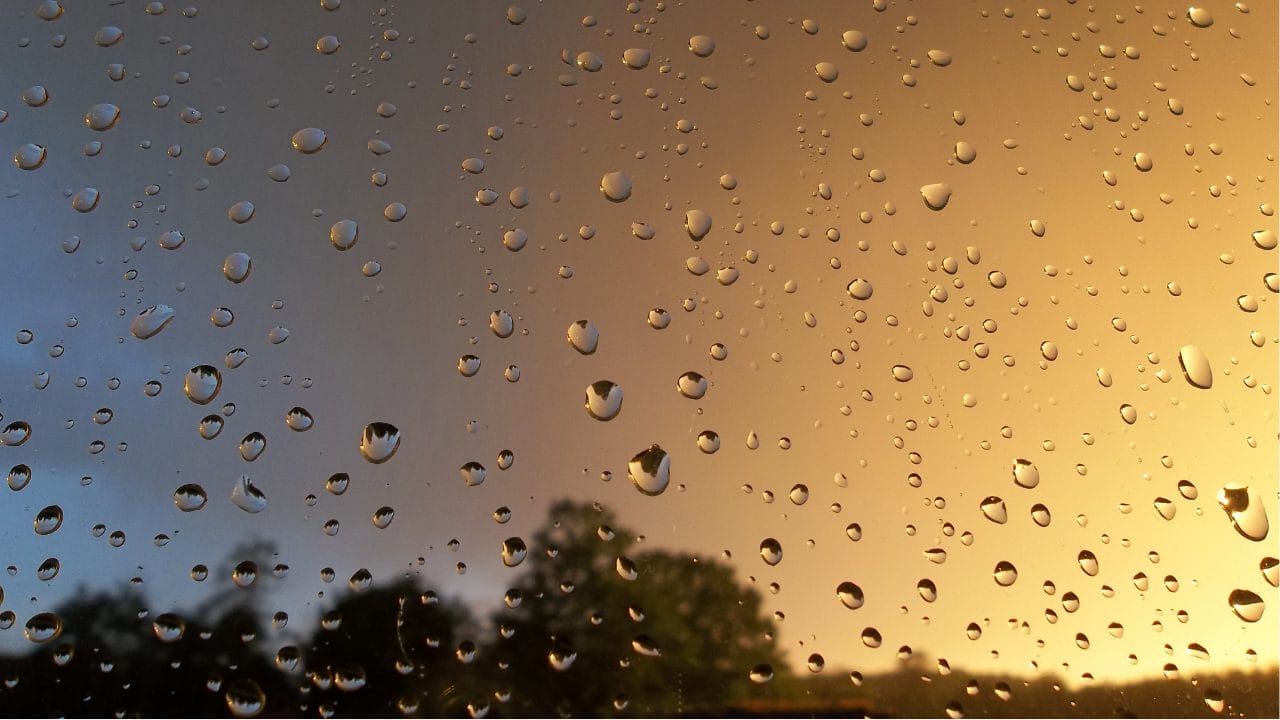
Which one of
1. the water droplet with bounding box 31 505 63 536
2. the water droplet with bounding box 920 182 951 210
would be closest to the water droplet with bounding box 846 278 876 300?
the water droplet with bounding box 920 182 951 210

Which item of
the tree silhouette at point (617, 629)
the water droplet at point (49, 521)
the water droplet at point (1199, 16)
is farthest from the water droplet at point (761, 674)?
the water droplet at point (1199, 16)

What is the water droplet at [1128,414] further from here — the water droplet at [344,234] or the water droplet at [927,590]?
the water droplet at [344,234]

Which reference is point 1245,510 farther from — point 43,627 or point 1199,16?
point 43,627

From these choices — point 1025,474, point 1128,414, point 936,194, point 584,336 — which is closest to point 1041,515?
point 1025,474

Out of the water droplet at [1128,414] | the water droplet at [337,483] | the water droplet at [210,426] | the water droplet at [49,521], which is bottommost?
the water droplet at [1128,414]

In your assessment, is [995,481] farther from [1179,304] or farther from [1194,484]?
[1179,304]

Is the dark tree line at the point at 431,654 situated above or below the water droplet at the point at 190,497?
below

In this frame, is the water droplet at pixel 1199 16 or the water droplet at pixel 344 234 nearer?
the water droplet at pixel 344 234

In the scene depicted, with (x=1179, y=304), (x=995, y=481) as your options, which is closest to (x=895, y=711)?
(x=995, y=481)
